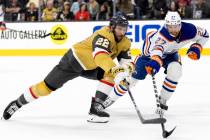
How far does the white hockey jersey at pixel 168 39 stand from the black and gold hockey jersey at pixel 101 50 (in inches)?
9.0

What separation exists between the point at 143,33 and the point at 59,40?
1.32 meters

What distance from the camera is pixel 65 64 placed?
158 inches

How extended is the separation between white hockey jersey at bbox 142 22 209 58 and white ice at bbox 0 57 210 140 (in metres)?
0.49

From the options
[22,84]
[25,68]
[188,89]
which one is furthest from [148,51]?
[25,68]

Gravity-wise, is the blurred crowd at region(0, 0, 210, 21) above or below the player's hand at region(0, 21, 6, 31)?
above

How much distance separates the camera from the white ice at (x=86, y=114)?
361cm

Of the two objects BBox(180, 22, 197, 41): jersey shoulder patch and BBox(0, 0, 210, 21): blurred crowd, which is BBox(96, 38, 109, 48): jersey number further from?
BBox(0, 0, 210, 21): blurred crowd

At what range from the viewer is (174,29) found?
406 centimetres

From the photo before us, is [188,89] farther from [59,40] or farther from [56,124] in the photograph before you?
[59,40]

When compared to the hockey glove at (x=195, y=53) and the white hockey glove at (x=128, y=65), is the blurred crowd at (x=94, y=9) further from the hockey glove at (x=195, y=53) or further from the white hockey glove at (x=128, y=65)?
the white hockey glove at (x=128, y=65)

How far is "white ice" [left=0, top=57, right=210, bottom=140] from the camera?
11.8 feet

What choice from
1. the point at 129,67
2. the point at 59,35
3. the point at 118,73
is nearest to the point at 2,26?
the point at 59,35

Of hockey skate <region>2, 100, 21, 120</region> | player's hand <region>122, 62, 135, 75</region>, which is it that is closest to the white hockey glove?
player's hand <region>122, 62, 135, 75</region>

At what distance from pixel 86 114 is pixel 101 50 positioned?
30.8 inches
